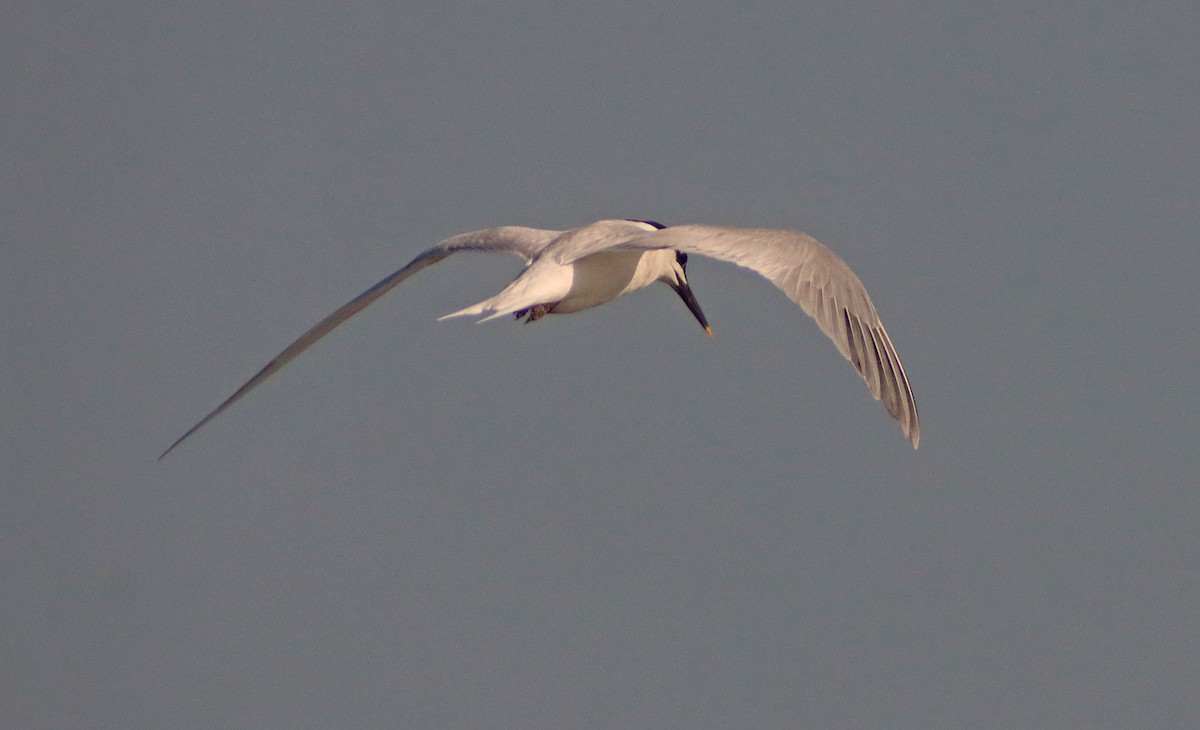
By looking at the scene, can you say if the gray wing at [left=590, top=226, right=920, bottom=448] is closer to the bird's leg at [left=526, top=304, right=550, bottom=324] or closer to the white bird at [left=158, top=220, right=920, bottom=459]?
the white bird at [left=158, top=220, right=920, bottom=459]

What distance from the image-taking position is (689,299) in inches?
459

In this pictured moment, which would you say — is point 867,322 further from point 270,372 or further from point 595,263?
point 270,372

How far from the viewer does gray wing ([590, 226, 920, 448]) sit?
8562 millimetres

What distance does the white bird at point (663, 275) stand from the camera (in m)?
8.63

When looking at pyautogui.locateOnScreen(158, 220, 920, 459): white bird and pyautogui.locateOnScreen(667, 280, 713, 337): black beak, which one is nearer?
pyautogui.locateOnScreen(158, 220, 920, 459): white bird

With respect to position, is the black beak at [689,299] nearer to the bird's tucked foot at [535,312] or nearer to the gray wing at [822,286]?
the bird's tucked foot at [535,312]

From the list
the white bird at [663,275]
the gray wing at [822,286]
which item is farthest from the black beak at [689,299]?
the gray wing at [822,286]

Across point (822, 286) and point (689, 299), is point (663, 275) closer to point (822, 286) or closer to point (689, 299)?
point (689, 299)

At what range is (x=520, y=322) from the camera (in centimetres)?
1082

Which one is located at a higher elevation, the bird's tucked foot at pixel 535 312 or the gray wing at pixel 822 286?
the bird's tucked foot at pixel 535 312

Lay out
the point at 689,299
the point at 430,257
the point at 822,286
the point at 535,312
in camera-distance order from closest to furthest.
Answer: the point at 822,286 → the point at 535,312 → the point at 430,257 → the point at 689,299

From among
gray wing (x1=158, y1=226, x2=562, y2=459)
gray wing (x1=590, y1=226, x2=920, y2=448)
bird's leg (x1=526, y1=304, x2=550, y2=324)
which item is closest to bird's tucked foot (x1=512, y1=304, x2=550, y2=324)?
bird's leg (x1=526, y1=304, x2=550, y2=324)

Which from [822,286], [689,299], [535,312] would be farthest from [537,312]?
[822,286]

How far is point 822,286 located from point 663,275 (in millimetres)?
2749
